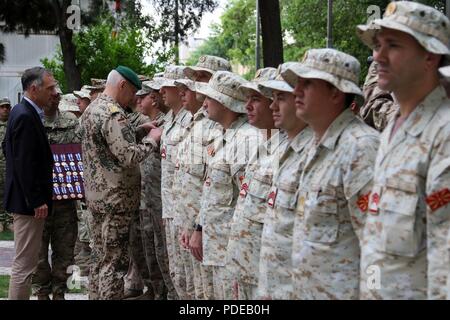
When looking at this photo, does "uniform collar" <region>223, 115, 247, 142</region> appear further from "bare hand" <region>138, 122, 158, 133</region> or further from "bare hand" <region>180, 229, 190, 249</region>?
Answer: "bare hand" <region>138, 122, 158, 133</region>

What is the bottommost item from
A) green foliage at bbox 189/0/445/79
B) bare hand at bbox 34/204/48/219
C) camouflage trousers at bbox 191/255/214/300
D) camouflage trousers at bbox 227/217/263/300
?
camouflage trousers at bbox 191/255/214/300

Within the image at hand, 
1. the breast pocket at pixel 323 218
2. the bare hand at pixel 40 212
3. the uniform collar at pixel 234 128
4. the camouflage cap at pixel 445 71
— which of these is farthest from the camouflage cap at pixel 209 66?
the camouflage cap at pixel 445 71

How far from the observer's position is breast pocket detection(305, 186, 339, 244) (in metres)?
4.00

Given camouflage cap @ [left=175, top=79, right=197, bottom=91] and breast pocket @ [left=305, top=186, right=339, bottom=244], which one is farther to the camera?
camouflage cap @ [left=175, top=79, right=197, bottom=91]

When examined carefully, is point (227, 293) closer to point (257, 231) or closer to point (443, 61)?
point (257, 231)

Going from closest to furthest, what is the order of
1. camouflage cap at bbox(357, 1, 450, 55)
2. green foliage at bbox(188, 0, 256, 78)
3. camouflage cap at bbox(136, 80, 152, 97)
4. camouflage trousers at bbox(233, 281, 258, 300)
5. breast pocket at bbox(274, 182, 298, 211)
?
camouflage cap at bbox(357, 1, 450, 55) < breast pocket at bbox(274, 182, 298, 211) < camouflage trousers at bbox(233, 281, 258, 300) < camouflage cap at bbox(136, 80, 152, 97) < green foliage at bbox(188, 0, 256, 78)

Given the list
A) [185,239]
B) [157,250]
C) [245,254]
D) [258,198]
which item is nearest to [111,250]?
[157,250]

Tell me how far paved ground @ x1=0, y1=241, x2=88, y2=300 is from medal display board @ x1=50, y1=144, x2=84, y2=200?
1.12m

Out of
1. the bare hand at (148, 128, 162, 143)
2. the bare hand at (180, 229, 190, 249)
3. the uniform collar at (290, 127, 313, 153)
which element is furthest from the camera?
the bare hand at (148, 128, 162, 143)

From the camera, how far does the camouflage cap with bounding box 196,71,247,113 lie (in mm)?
6129

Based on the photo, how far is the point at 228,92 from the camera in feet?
20.2

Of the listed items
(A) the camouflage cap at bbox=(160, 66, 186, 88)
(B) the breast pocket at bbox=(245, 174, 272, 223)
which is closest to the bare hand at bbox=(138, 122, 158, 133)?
(A) the camouflage cap at bbox=(160, 66, 186, 88)

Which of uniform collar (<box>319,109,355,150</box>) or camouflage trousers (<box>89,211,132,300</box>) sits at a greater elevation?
uniform collar (<box>319,109,355,150</box>)

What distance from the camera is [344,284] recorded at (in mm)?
3994
